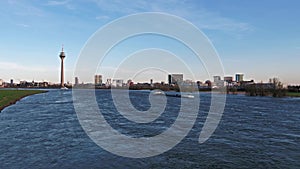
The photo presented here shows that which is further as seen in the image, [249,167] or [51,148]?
[51,148]

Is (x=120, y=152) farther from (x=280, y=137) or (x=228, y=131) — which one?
(x=280, y=137)

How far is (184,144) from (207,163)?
375cm

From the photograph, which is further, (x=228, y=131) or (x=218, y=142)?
(x=228, y=131)

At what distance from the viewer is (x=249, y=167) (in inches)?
450

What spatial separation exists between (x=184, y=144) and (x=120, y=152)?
4177mm

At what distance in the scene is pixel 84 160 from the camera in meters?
12.0

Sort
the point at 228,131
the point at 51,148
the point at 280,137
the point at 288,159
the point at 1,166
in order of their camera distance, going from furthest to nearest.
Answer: the point at 228,131 → the point at 280,137 → the point at 51,148 → the point at 288,159 → the point at 1,166

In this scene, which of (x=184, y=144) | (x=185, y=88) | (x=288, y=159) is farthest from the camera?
(x=185, y=88)

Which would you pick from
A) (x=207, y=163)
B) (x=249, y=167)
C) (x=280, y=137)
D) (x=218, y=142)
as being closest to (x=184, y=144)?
(x=218, y=142)

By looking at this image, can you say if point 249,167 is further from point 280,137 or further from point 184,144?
point 280,137

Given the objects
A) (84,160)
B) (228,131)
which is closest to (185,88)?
(228,131)

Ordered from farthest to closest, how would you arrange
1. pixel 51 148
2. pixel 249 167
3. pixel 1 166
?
pixel 51 148 → pixel 249 167 → pixel 1 166

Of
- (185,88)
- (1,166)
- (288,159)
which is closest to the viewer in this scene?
(1,166)

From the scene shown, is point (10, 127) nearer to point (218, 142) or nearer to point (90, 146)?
point (90, 146)
